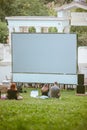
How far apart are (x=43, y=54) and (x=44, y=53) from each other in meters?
0.08

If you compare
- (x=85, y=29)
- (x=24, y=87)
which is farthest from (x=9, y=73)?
(x=85, y=29)


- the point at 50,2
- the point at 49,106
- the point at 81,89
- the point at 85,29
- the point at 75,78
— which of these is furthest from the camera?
the point at 50,2

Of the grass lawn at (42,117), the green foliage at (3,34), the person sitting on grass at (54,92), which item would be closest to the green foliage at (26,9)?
the green foliage at (3,34)

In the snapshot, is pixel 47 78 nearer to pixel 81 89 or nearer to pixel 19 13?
pixel 81 89

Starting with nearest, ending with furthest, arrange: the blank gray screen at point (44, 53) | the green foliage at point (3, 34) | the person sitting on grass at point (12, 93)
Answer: the person sitting on grass at point (12, 93) → the blank gray screen at point (44, 53) → the green foliage at point (3, 34)

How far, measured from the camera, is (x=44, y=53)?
86.3 ft

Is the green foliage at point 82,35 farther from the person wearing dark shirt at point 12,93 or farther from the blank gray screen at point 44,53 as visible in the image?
the person wearing dark shirt at point 12,93

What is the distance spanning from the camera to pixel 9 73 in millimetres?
27922

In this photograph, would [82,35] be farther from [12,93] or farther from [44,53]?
[12,93]

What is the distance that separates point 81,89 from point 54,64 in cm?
325

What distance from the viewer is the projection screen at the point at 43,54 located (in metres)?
25.8

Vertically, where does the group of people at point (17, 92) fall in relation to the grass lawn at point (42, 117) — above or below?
below

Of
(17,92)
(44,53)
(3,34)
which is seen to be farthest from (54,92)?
(3,34)

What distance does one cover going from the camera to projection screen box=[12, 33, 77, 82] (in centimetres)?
2581
